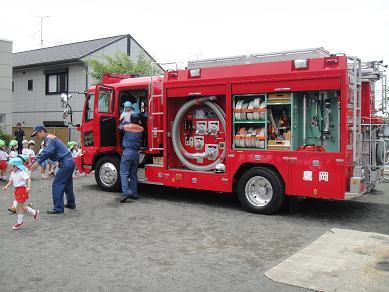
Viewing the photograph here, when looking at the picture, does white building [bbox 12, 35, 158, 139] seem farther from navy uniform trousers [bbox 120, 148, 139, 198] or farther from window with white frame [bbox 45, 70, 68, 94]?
navy uniform trousers [bbox 120, 148, 139, 198]

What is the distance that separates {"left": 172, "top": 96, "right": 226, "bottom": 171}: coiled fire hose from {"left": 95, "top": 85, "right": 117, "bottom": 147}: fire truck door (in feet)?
6.28

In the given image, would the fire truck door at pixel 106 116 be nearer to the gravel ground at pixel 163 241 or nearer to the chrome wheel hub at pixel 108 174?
the chrome wheel hub at pixel 108 174

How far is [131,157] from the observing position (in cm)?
986

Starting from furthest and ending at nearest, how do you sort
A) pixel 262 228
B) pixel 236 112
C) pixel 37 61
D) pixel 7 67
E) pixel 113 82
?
pixel 37 61 < pixel 7 67 < pixel 113 82 < pixel 236 112 < pixel 262 228

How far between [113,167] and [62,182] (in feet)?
7.65

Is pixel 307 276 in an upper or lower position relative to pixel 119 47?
lower

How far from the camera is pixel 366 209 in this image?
9.16 meters

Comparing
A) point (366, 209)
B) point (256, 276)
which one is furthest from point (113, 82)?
point (256, 276)

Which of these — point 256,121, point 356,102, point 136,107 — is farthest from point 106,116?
point 356,102

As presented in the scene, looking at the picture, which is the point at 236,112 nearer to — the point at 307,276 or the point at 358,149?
the point at 358,149

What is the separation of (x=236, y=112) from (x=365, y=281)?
A: 15.1 ft

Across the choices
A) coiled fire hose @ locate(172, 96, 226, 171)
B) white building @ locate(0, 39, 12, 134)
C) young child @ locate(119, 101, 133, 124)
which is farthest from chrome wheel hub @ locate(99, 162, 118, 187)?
white building @ locate(0, 39, 12, 134)

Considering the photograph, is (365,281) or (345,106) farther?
(345,106)

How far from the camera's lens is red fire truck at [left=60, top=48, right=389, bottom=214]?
7656 millimetres
